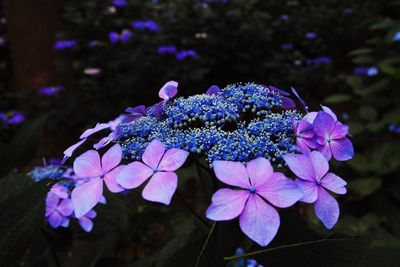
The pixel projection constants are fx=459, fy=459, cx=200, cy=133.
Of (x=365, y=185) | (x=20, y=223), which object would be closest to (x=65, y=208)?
(x=20, y=223)

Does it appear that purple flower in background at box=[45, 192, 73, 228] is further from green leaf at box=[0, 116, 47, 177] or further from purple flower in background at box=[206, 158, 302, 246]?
purple flower in background at box=[206, 158, 302, 246]

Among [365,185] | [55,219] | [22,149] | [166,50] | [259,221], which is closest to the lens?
[259,221]

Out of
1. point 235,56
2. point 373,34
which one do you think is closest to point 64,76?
point 235,56

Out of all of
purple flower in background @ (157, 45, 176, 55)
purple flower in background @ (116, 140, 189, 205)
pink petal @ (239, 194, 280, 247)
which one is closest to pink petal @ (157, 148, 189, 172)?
purple flower in background @ (116, 140, 189, 205)

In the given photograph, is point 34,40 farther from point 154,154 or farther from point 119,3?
point 154,154

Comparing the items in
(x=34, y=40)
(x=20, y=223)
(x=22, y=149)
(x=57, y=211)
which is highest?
(x=20, y=223)

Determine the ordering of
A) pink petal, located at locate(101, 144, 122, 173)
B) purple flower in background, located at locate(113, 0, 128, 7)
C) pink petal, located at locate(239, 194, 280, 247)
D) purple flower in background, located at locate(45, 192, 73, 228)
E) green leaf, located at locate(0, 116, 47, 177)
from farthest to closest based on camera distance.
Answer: purple flower in background, located at locate(113, 0, 128, 7) → green leaf, located at locate(0, 116, 47, 177) → purple flower in background, located at locate(45, 192, 73, 228) → pink petal, located at locate(101, 144, 122, 173) → pink petal, located at locate(239, 194, 280, 247)

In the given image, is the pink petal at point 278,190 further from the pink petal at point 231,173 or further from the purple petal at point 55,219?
the purple petal at point 55,219
